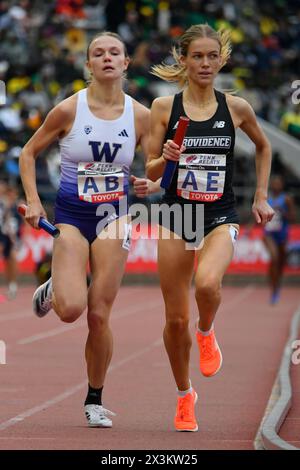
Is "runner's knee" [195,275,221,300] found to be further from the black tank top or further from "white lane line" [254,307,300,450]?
"white lane line" [254,307,300,450]

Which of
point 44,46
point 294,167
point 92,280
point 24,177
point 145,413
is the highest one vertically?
point 24,177

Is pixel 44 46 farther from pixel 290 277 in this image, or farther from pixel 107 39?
pixel 107 39

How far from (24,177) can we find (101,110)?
2.24ft

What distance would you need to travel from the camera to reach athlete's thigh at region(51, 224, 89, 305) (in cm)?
816

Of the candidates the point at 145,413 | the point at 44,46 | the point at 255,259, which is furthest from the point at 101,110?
the point at 44,46

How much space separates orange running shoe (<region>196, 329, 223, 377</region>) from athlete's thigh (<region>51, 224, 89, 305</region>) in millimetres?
836

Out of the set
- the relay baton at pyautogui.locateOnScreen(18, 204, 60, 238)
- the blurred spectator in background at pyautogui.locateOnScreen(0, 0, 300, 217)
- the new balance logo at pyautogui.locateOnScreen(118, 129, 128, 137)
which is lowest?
the blurred spectator in background at pyautogui.locateOnScreen(0, 0, 300, 217)

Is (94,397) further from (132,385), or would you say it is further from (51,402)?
(132,385)

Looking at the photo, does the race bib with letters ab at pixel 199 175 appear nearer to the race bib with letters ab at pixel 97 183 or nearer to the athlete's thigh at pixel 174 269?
the athlete's thigh at pixel 174 269

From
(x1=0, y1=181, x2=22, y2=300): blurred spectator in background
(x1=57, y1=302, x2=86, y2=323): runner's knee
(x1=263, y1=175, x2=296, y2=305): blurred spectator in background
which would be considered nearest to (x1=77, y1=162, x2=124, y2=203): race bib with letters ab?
(x1=57, y1=302, x2=86, y2=323): runner's knee

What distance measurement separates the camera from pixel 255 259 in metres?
27.9

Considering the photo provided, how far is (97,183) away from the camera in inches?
331

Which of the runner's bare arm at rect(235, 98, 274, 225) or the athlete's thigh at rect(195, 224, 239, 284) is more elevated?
the runner's bare arm at rect(235, 98, 274, 225)

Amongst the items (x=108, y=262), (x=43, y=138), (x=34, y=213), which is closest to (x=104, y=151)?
(x=43, y=138)
